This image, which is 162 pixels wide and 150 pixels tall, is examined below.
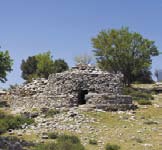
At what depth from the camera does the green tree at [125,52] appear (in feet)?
173

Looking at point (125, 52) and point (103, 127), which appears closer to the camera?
point (103, 127)

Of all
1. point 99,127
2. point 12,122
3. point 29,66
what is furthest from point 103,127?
point 29,66

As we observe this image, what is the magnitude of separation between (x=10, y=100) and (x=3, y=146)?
734 inches

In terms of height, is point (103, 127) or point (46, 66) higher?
point (46, 66)

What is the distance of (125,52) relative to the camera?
52.7 metres

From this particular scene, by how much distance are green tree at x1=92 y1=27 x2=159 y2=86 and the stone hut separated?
60.5 ft

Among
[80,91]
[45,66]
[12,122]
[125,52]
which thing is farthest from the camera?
[45,66]

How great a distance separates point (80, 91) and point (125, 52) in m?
20.6

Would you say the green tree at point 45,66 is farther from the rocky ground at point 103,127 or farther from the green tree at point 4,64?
the green tree at point 4,64

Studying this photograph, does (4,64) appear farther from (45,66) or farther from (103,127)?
(45,66)

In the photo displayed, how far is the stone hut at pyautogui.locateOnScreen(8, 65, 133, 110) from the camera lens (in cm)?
3112

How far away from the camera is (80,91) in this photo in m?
33.2

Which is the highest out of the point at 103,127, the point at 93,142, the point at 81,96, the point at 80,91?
the point at 80,91

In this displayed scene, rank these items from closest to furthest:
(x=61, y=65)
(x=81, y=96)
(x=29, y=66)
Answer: (x=81, y=96), (x=61, y=65), (x=29, y=66)
